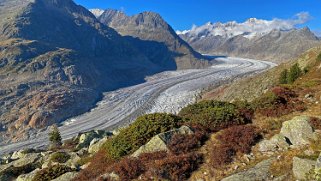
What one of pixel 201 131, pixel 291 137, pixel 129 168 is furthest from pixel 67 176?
pixel 291 137

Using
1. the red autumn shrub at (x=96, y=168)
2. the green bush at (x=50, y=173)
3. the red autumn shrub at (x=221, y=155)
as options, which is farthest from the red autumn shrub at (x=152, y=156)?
the green bush at (x=50, y=173)

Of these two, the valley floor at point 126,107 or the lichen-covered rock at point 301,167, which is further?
→ the valley floor at point 126,107

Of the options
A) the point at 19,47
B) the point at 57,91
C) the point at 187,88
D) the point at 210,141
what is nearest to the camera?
the point at 210,141

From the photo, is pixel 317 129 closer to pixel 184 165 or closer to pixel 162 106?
pixel 184 165

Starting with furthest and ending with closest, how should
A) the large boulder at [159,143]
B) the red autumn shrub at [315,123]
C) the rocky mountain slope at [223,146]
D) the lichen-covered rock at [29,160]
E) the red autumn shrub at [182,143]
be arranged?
the lichen-covered rock at [29,160] < the large boulder at [159,143] < the red autumn shrub at [182,143] < the red autumn shrub at [315,123] < the rocky mountain slope at [223,146]

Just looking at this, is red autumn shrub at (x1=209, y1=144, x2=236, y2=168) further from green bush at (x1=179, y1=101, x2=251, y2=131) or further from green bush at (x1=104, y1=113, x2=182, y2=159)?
green bush at (x1=104, y1=113, x2=182, y2=159)

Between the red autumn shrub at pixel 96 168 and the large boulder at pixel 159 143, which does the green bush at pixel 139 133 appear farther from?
the large boulder at pixel 159 143

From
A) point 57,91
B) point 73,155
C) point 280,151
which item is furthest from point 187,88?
point 280,151
